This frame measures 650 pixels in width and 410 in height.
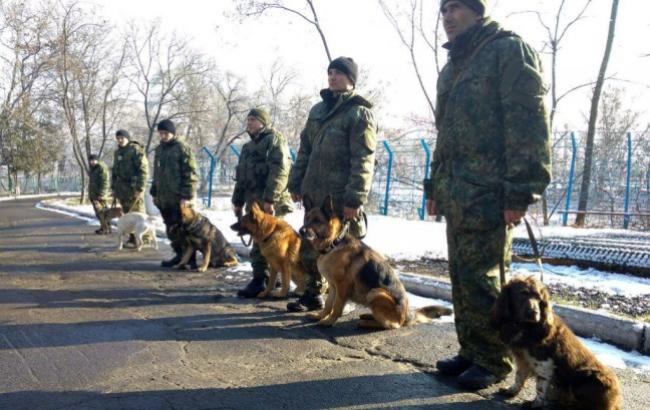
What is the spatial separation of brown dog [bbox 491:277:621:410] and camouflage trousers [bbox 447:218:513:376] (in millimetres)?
263

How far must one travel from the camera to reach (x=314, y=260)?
6145 millimetres

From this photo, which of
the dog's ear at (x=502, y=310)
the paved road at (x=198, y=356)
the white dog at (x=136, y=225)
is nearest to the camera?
the dog's ear at (x=502, y=310)

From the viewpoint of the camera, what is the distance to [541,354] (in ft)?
10.2

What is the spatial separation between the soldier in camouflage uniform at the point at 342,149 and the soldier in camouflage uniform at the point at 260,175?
0.94 meters

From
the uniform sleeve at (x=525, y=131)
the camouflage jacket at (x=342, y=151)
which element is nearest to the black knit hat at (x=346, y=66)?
the camouflage jacket at (x=342, y=151)

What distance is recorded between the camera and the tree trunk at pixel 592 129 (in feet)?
48.7

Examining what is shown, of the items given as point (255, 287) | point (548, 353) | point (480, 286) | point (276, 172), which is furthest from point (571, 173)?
point (548, 353)

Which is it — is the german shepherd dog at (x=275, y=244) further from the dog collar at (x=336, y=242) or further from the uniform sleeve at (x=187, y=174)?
the uniform sleeve at (x=187, y=174)

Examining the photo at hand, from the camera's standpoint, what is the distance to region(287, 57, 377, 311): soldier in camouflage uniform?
5.27 meters

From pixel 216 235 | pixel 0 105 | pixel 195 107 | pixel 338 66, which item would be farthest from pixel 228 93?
pixel 338 66

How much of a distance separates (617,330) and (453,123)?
2.51 metres

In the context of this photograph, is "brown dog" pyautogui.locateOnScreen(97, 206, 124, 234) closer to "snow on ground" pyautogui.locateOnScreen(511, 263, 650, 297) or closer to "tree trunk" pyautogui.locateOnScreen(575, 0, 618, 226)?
"snow on ground" pyautogui.locateOnScreen(511, 263, 650, 297)

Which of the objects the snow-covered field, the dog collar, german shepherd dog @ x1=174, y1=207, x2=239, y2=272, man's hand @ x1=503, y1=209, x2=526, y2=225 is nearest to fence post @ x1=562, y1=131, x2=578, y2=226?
the snow-covered field

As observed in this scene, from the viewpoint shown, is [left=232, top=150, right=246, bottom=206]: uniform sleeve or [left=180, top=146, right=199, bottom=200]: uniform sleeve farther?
[left=180, top=146, right=199, bottom=200]: uniform sleeve
